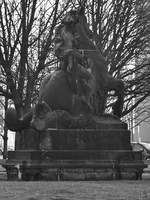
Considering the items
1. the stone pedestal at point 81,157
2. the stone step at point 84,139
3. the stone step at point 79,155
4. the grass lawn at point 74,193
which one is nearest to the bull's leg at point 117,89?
the stone pedestal at point 81,157

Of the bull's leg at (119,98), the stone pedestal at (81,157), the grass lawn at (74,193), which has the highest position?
the bull's leg at (119,98)

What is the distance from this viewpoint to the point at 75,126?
448 inches

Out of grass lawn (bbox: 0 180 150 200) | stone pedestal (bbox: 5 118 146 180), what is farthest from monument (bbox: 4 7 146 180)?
grass lawn (bbox: 0 180 150 200)

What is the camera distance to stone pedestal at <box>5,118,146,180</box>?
34.5 ft

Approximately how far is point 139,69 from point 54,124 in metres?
12.3

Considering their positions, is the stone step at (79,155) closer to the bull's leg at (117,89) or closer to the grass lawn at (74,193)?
the bull's leg at (117,89)

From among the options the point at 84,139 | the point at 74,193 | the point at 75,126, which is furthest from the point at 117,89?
the point at 74,193

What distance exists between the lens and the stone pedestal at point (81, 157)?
1051cm

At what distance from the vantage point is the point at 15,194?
6.93m

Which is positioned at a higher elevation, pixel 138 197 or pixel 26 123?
pixel 26 123

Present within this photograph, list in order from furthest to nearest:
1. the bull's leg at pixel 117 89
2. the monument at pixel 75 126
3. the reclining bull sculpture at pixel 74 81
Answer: the bull's leg at pixel 117 89, the reclining bull sculpture at pixel 74 81, the monument at pixel 75 126

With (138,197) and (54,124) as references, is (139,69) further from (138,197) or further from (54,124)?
(138,197)

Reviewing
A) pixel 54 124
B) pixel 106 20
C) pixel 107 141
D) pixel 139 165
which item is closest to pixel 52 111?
pixel 54 124

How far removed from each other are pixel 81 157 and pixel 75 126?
0.87 metres
